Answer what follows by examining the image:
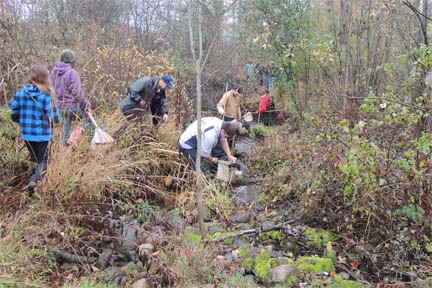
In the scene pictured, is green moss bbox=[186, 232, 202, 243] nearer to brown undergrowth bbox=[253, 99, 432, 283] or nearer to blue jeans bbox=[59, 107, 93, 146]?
brown undergrowth bbox=[253, 99, 432, 283]

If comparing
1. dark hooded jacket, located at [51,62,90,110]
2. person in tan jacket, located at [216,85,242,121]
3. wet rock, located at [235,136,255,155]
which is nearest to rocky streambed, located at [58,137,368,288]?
dark hooded jacket, located at [51,62,90,110]

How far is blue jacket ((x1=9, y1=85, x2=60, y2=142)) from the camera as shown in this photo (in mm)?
3975

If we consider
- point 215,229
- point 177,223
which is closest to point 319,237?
point 215,229

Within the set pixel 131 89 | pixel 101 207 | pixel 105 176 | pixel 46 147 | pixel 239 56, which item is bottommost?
pixel 101 207

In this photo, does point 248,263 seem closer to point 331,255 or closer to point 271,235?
point 271,235

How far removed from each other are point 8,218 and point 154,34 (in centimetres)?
976

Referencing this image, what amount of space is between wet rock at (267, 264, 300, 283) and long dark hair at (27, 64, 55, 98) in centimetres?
297

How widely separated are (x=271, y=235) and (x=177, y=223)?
1061 millimetres

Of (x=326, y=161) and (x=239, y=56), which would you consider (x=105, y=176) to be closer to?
(x=326, y=161)

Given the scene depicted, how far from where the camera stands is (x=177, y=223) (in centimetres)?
408

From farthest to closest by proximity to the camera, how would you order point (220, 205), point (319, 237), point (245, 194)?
point (245, 194) < point (220, 205) < point (319, 237)

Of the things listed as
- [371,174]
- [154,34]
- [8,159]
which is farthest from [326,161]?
[154,34]

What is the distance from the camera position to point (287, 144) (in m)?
6.65

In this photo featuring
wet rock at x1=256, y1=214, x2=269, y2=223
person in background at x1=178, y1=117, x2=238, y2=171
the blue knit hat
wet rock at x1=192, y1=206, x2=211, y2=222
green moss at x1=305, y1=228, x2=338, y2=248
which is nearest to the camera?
green moss at x1=305, y1=228, x2=338, y2=248
